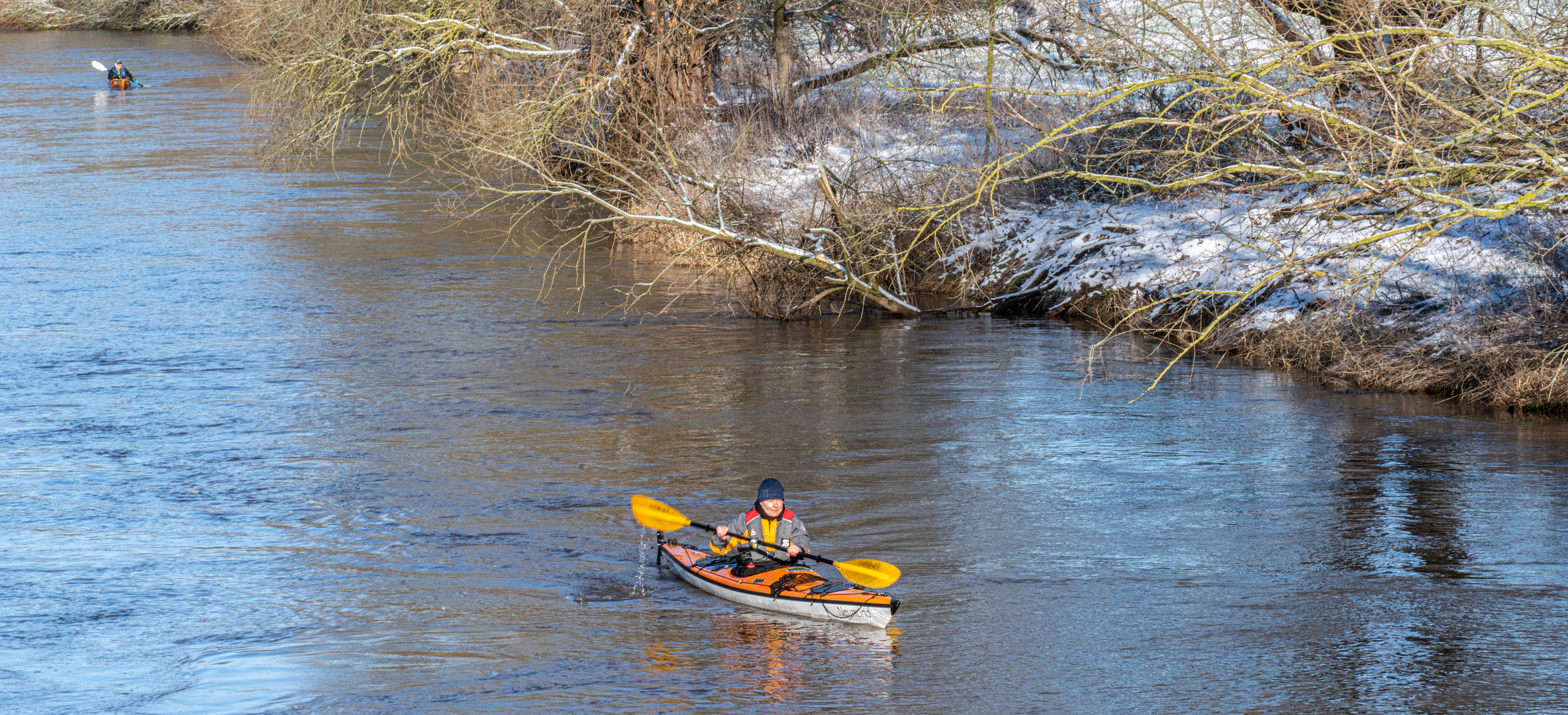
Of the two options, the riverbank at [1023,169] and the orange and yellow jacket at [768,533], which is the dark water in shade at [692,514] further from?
the riverbank at [1023,169]

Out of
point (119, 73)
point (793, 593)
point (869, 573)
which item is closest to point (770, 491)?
point (793, 593)

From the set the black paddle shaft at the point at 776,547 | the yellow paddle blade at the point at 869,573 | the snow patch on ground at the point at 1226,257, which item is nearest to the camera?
the yellow paddle blade at the point at 869,573

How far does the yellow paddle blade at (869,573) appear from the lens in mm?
8039

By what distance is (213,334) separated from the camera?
606 inches

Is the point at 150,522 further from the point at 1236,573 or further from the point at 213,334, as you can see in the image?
the point at 1236,573

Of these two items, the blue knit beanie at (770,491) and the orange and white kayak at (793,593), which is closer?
the orange and white kayak at (793,593)

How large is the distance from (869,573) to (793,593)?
1.64ft

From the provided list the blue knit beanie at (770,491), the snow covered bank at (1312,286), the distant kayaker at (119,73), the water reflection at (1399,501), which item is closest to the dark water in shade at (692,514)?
the water reflection at (1399,501)

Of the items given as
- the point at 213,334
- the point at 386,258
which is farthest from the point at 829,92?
the point at 213,334

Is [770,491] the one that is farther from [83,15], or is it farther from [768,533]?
[83,15]

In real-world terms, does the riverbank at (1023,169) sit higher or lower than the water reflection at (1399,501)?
higher

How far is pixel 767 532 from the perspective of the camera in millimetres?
8719

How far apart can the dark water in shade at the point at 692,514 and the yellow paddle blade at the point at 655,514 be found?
322mm

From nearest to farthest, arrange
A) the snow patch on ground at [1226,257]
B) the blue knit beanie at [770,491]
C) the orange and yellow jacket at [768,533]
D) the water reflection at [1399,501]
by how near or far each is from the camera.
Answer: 1. the blue knit beanie at [770,491]
2. the orange and yellow jacket at [768,533]
3. the water reflection at [1399,501]
4. the snow patch on ground at [1226,257]
